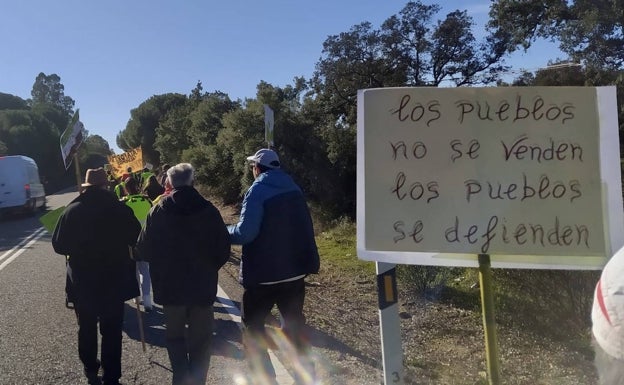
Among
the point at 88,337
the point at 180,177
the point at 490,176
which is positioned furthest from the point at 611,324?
the point at 88,337

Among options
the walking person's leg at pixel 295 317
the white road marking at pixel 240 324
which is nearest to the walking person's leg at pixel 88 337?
the white road marking at pixel 240 324

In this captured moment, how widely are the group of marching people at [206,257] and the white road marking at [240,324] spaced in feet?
0.76

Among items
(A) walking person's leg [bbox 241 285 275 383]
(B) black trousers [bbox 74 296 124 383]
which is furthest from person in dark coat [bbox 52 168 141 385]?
(A) walking person's leg [bbox 241 285 275 383]

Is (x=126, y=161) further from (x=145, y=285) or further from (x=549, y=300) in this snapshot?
(x=549, y=300)

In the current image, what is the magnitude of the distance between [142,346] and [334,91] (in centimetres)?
3045

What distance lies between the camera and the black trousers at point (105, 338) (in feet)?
15.5

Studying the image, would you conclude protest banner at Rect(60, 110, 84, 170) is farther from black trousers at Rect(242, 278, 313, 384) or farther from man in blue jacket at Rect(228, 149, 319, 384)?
black trousers at Rect(242, 278, 313, 384)

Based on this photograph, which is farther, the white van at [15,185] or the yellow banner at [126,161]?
the white van at [15,185]

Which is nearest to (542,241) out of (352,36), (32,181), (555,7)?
(555,7)

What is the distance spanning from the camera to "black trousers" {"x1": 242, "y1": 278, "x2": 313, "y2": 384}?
419 centimetres

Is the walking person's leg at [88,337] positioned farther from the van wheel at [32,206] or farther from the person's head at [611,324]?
the van wheel at [32,206]

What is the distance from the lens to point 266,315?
427cm

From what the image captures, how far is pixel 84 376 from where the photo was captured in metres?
5.06

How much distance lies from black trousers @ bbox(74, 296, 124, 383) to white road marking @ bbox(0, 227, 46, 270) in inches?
289
